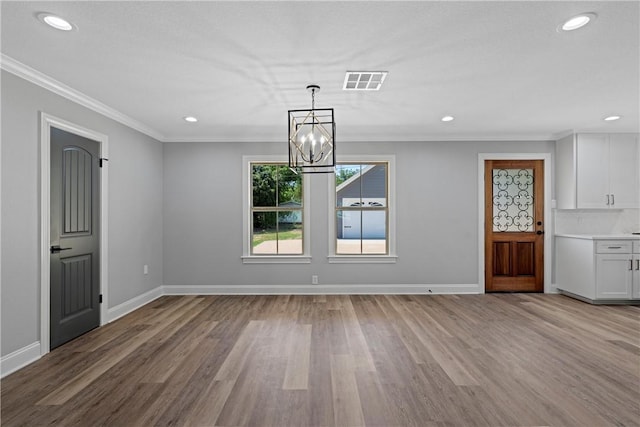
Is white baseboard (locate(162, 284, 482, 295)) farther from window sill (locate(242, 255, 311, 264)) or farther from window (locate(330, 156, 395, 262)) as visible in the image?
window (locate(330, 156, 395, 262))

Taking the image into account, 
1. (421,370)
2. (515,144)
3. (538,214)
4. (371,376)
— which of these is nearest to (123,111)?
(371,376)

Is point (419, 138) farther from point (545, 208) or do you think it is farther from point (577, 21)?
point (577, 21)

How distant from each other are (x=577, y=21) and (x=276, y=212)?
433 cm

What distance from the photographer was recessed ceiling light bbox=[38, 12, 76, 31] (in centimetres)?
215

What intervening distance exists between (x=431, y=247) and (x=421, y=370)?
9.76 feet

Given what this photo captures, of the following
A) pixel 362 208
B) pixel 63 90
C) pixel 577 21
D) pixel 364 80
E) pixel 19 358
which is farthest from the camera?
pixel 362 208

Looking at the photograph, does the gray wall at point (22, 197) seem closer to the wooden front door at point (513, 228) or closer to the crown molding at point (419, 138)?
the crown molding at point (419, 138)

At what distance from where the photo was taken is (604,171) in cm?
521

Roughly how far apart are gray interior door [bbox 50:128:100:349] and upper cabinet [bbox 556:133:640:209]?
21.5ft

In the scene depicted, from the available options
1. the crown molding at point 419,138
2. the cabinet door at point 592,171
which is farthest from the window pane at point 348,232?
the cabinet door at point 592,171

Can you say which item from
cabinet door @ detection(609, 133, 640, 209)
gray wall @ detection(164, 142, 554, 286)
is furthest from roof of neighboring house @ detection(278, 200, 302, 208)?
cabinet door @ detection(609, 133, 640, 209)

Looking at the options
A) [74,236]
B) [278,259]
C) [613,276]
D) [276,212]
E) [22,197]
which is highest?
[22,197]

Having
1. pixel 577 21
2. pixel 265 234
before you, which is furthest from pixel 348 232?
pixel 577 21

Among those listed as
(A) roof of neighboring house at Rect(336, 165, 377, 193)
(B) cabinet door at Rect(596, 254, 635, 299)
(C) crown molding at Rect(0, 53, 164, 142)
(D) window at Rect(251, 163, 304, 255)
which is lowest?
(B) cabinet door at Rect(596, 254, 635, 299)
